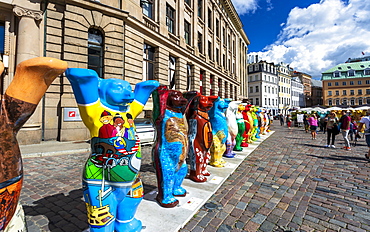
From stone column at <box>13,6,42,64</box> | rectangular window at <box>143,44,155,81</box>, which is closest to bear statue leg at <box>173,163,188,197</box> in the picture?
stone column at <box>13,6,42,64</box>

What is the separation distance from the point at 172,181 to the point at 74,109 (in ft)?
27.7

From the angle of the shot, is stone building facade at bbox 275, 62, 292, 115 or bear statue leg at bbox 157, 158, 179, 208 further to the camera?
stone building facade at bbox 275, 62, 292, 115

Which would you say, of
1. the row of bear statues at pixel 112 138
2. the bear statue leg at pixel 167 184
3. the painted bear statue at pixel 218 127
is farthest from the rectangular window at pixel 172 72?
the bear statue leg at pixel 167 184

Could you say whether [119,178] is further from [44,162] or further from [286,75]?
[286,75]

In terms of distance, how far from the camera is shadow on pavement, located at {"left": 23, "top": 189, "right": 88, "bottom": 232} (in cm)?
277

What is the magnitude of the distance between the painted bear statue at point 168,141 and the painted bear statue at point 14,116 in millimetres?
1872

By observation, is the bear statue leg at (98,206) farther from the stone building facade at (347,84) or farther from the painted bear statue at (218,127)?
the stone building facade at (347,84)

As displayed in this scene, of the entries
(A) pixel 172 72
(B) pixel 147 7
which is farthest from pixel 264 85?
(B) pixel 147 7

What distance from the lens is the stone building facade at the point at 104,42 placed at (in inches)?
362

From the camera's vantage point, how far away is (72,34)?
9789 mm

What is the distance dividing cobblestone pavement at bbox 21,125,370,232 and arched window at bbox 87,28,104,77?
633cm

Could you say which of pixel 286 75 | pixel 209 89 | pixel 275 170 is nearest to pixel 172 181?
pixel 275 170

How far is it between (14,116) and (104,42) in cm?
1100

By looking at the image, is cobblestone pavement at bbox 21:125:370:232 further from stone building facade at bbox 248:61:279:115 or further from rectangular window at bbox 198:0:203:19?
stone building facade at bbox 248:61:279:115
